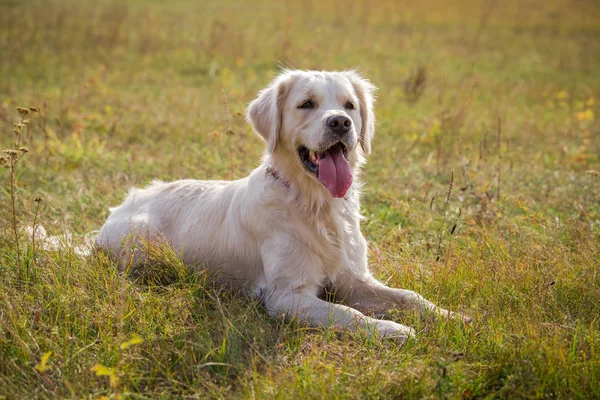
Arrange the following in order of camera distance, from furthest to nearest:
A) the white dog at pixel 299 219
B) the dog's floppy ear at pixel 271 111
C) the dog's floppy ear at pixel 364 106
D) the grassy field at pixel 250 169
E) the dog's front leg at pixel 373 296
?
the dog's floppy ear at pixel 364 106, the dog's floppy ear at pixel 271 111, the white dog at pixel 299 219, the dog's front leg at pixel 373 296, the grassy field at pixel 250 169

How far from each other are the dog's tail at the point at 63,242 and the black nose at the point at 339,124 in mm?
1740

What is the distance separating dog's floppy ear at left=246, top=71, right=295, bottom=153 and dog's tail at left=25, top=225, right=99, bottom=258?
1.36 m

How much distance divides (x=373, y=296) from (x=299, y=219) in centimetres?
65

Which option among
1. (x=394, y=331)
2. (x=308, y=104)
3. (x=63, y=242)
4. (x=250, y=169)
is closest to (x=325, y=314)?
(x=394, y=331)

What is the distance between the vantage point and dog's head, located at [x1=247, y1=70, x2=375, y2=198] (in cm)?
332

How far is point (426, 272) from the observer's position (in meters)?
3.56

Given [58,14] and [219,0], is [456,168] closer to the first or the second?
[58,14]

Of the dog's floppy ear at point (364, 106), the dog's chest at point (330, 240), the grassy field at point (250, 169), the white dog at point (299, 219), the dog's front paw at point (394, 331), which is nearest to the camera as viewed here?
the grassy field at point (250, 169)

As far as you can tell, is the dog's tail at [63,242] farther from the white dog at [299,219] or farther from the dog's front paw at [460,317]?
the dog's front paw at [460,317]

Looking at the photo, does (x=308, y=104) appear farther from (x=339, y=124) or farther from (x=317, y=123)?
(x=339, y=124)

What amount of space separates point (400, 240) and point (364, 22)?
41.6 ft

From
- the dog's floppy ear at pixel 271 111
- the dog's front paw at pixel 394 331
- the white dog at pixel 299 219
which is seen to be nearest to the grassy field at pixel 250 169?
the dog's front paw at pixel 394 331

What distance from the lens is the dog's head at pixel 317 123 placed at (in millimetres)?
3322

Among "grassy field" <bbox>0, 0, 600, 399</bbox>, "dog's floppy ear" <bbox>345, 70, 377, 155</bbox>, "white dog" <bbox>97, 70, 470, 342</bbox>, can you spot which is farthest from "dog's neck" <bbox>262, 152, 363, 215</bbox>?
"grassy field" <bbox>0, 0, 600, 399</bbox>
